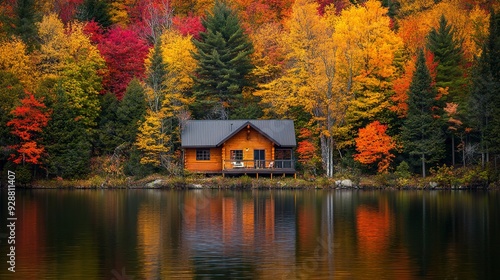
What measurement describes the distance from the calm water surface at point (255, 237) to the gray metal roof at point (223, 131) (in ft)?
34.2

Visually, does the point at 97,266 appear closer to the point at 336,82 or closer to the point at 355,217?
the point at 355,217

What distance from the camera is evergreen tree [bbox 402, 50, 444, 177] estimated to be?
58.4 m

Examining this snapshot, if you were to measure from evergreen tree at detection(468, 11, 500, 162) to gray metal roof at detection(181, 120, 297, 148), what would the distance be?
1303cm

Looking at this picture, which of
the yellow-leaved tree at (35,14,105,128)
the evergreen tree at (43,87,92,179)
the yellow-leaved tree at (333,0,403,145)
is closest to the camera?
the evergreen tree at (43,87,92,179)

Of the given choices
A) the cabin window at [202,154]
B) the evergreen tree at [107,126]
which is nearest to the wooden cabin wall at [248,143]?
the cabin window at [202,154]

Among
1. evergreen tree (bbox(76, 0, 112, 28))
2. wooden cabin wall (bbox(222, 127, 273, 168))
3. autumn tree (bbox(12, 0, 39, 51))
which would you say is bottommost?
wooden cabin wall (bbox(222, 127, 273, 168))

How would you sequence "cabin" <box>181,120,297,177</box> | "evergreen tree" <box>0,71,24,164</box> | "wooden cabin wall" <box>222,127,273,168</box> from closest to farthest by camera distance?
"evergreen tree" <box>0,71,24,164</box> < "cabin" <box>181,120,297,177</box> < "wooden cabin wall" <box>222,127,273,168</box>

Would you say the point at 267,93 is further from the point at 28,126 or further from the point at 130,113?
the point at 28,126

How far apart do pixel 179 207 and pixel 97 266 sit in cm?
1762

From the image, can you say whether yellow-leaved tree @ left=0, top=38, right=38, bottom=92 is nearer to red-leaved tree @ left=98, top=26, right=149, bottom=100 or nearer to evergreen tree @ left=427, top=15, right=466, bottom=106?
red-leaved tree @ left=98, top=26, right=149, bottom=100

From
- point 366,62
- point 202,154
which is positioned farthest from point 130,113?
point 366,62

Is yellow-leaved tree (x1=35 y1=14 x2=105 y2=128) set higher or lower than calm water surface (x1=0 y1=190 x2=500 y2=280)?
higher

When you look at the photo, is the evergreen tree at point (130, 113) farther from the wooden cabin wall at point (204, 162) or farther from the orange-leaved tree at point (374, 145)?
the orange-leaved tree at point (374, 145)

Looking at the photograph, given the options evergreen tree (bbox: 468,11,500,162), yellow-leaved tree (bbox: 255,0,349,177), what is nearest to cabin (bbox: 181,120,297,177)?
yellow-leaved tree (bbox: 255,0,349,177)
